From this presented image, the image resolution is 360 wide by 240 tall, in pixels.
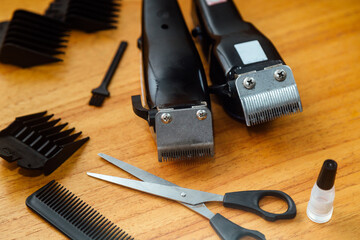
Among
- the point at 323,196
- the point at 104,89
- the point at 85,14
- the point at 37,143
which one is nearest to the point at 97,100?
the point at 104,89

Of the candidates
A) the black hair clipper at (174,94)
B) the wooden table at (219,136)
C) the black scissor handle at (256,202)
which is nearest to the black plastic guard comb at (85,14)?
the wooden table at (219,136)

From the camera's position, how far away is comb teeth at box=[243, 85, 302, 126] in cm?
77

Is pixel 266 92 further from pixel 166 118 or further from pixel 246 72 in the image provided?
pixel 166 118

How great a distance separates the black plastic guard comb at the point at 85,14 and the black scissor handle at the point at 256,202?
1.87 ft

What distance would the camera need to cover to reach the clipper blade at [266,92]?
771 millimetres

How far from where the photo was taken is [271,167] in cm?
80

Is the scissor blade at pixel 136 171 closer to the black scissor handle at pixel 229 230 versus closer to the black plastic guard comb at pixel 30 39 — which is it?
the black scissor handle at pixel 229 230

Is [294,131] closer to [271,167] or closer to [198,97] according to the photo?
[271,167]

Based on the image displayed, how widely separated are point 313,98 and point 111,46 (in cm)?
50

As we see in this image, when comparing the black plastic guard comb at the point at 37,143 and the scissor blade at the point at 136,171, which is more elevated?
the black plastic guard comb at the point at 37,143

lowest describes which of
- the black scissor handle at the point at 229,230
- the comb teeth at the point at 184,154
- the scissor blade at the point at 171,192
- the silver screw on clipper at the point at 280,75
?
the black scissor handle at the point at 229,230

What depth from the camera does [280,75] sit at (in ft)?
2.54

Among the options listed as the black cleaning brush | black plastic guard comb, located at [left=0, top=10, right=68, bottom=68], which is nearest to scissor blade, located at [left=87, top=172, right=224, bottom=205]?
the black cleaning brush

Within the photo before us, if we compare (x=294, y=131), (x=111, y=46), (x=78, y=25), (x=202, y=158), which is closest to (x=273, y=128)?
(x=294, y=131)
